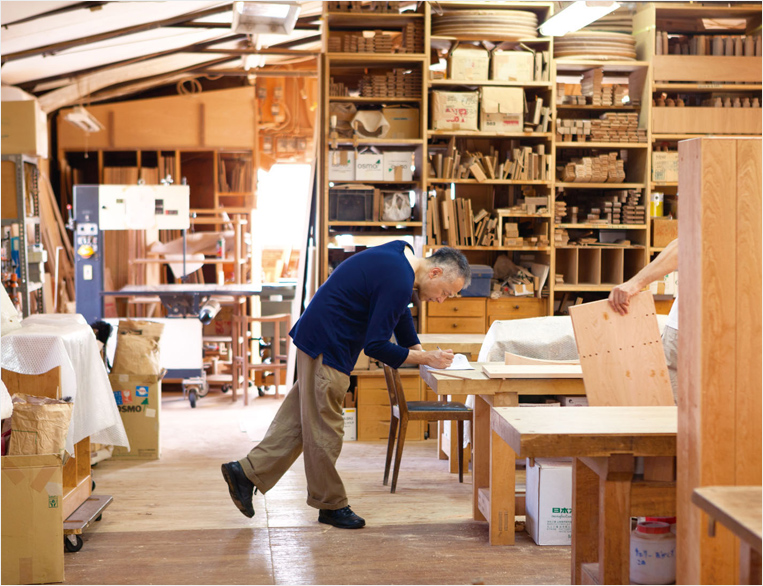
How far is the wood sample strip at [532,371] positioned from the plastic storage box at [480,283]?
2.26 metres

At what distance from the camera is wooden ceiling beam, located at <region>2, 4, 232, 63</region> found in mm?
7363

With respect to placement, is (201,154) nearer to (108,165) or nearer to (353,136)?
→ (108,165)

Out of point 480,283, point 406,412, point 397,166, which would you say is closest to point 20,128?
point 397,166

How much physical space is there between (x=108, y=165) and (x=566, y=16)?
7065mm

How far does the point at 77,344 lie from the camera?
3.71 metres

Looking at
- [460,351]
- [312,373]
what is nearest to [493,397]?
[312,373]

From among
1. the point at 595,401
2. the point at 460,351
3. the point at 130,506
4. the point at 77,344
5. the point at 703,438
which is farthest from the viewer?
the point at 460,351

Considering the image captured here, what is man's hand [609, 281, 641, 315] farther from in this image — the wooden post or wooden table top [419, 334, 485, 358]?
wooden table top [419, 334, 485, 358]

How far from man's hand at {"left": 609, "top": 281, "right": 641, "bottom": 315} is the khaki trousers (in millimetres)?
1403

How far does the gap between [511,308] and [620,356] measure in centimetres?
337

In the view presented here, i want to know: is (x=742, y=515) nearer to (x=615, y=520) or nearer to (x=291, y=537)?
(x=615, y=520)

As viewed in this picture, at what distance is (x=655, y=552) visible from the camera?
8.23 ft

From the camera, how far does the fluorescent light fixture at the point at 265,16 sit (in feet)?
17.6

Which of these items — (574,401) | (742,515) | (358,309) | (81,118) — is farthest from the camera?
(81,118)
